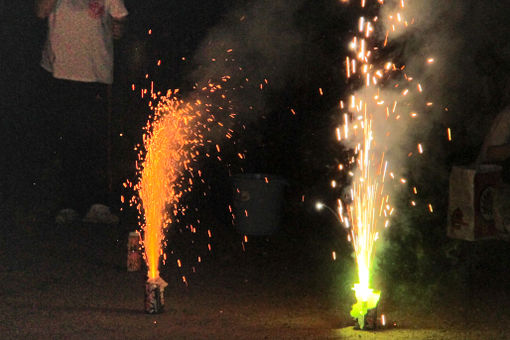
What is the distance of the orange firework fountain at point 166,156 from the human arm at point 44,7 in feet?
5.16

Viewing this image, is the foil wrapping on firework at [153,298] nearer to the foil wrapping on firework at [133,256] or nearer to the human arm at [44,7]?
the foil wrapping on firework at [133,256]

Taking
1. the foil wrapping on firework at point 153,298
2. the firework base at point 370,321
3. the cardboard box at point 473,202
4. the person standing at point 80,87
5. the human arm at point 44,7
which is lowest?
the firework base at point 370,321

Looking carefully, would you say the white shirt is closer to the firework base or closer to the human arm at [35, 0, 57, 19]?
the human arm at [35, 0, 57, 19]

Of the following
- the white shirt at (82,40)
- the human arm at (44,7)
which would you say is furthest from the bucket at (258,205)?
the human arm at (44,7)

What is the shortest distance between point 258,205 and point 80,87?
2491mm

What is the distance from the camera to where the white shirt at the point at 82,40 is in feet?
33.0

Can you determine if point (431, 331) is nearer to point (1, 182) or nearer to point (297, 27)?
point (297, 27)

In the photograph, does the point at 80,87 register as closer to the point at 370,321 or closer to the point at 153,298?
the point at 153,298

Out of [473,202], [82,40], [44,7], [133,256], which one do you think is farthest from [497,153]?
[44,7]

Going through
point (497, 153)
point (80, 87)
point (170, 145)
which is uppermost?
point (80, 87)

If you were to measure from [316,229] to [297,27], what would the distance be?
6.96ft

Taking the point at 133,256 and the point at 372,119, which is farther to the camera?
the point at 133,256

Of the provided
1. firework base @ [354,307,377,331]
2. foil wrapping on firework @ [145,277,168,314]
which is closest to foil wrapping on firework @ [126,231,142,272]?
foil wrapping on firework @ [145,277,168,314]

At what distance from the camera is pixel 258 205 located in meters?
10.1
